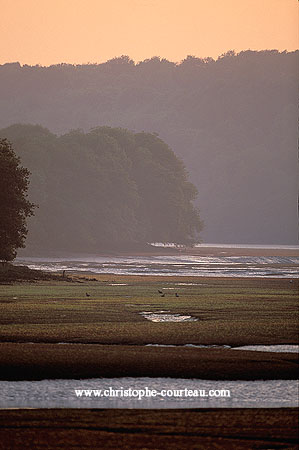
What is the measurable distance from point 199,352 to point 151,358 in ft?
9.13

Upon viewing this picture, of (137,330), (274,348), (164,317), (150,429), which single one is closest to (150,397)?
(150,429)

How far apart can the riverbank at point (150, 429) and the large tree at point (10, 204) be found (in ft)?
193

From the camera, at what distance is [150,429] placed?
69.8 feet

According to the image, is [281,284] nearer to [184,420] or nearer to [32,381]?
[32,381]

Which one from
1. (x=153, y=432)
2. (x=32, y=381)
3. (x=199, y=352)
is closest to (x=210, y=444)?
(x=153, y=432)

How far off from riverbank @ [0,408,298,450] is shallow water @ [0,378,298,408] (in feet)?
3.13

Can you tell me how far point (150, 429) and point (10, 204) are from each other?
6403 cm

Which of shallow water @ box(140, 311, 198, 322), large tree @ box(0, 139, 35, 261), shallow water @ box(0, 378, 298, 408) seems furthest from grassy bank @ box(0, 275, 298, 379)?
large tree @ box(0, 139, 35, 261)

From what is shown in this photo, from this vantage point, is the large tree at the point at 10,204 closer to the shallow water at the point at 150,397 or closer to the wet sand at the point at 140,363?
the wet sand at the point at 140,363

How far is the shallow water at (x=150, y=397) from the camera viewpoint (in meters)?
24.7

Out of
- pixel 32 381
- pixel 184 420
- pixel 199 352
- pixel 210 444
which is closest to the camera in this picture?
pixel 210 444

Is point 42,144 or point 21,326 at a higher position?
point 42,144

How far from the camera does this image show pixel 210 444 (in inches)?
783

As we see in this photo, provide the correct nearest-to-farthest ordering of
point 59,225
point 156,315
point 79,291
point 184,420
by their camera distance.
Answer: point 184,420 → point 156,315 → point 79,291 → point 59,225
